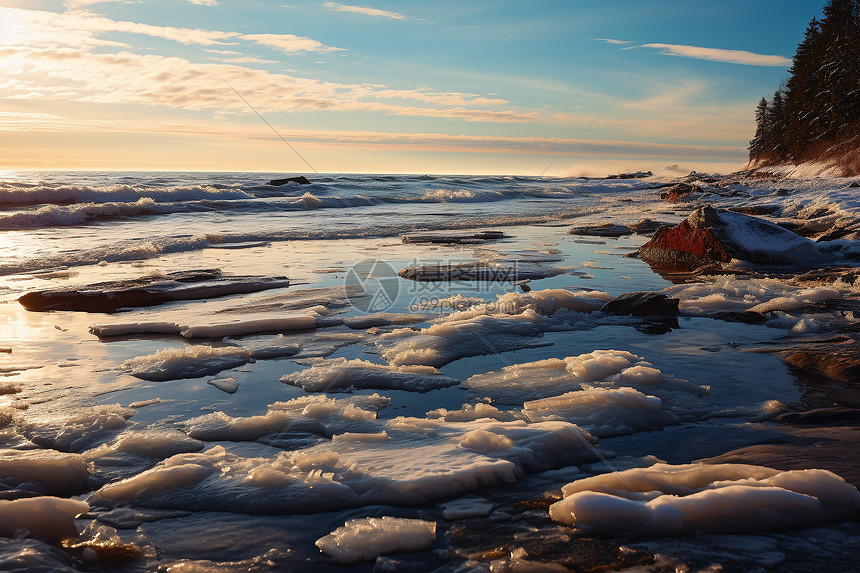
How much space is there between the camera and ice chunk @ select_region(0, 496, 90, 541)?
2.27 meters

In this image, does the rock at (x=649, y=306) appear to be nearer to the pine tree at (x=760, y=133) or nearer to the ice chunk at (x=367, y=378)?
the ice chunk at (x=367, y=378)

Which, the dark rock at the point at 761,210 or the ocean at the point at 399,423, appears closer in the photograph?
the ocean at the point at 399,423

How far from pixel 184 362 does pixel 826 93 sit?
168 feet

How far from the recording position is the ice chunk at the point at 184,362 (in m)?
4.29

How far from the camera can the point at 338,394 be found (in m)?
3.91

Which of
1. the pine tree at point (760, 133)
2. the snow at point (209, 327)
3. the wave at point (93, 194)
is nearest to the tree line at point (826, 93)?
the pine tree at point (760, 133)

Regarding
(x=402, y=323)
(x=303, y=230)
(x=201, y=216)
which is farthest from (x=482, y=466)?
(x=201, y=216)

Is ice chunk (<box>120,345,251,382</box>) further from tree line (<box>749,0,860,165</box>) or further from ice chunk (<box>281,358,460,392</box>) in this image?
tree line (<box>749,0,860,165</box>)

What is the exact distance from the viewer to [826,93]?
42000 mm

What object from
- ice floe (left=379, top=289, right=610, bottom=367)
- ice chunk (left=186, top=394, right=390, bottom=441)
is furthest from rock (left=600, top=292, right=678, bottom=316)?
ice chunk (left=186, top=394, right=390, bottom=441)

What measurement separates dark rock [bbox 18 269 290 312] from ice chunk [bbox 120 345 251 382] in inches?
91.8

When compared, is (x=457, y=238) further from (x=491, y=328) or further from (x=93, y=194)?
(x=93, y=194)

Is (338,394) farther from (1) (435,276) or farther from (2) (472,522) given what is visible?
(1) (435,276)

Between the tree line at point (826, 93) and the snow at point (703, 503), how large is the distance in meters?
42.4
